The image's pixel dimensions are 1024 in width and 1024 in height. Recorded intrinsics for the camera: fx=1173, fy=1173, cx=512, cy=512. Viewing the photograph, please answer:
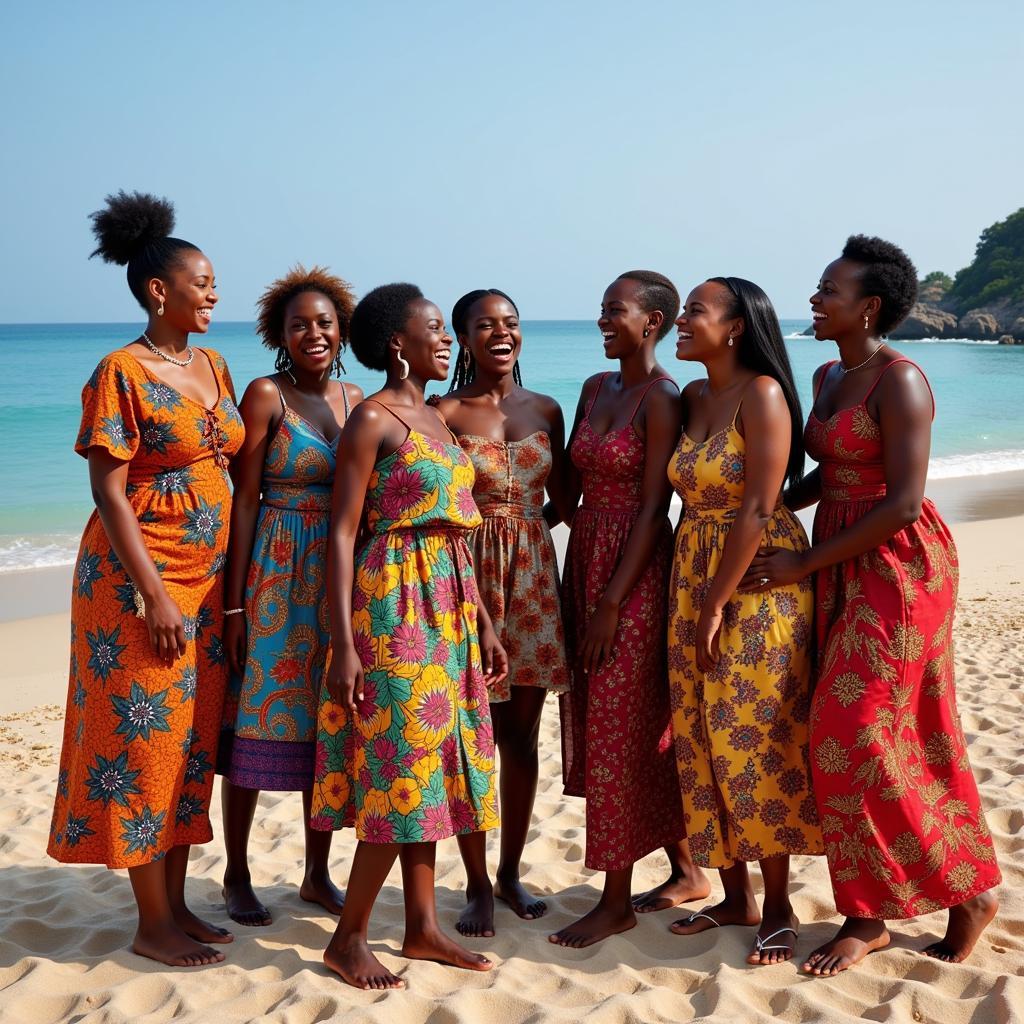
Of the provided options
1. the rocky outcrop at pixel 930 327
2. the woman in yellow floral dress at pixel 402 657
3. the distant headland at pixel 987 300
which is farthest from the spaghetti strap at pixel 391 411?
the rocky outcrop at pixel 930 327

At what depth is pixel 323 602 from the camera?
4008mm

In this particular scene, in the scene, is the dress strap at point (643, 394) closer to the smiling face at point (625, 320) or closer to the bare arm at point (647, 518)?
the bare arm at point (647, 518)

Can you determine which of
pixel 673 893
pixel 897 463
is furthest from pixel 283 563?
pixel 897 463

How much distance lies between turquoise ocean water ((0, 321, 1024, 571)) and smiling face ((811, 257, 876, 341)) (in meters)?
6.81

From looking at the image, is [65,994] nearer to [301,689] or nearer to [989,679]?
[301,689]

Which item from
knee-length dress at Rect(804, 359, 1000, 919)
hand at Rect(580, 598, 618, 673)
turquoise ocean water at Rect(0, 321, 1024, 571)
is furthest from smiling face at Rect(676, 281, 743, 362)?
turquoise ocean water at Rect(0, 321, 1024, 571)

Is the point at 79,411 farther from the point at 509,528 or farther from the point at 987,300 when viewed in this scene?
the point at 987,300

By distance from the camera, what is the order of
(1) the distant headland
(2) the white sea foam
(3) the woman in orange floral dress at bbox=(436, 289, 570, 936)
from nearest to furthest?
(3) the woman in orange floral dress at bbox=(436, 289, 570, 936), (2) the white sea foam, (1) the distant headland

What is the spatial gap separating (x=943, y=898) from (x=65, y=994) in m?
2.77

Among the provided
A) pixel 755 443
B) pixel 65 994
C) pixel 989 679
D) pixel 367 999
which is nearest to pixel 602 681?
pixel 755 443

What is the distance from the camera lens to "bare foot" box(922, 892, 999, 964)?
3758mm

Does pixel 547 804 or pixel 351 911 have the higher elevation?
pixel 351 911

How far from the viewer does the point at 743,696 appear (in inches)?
150

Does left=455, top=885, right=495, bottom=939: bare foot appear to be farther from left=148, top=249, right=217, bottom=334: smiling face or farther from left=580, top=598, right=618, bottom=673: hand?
left=148, top=249, right=217, bottom=334: smiling face
